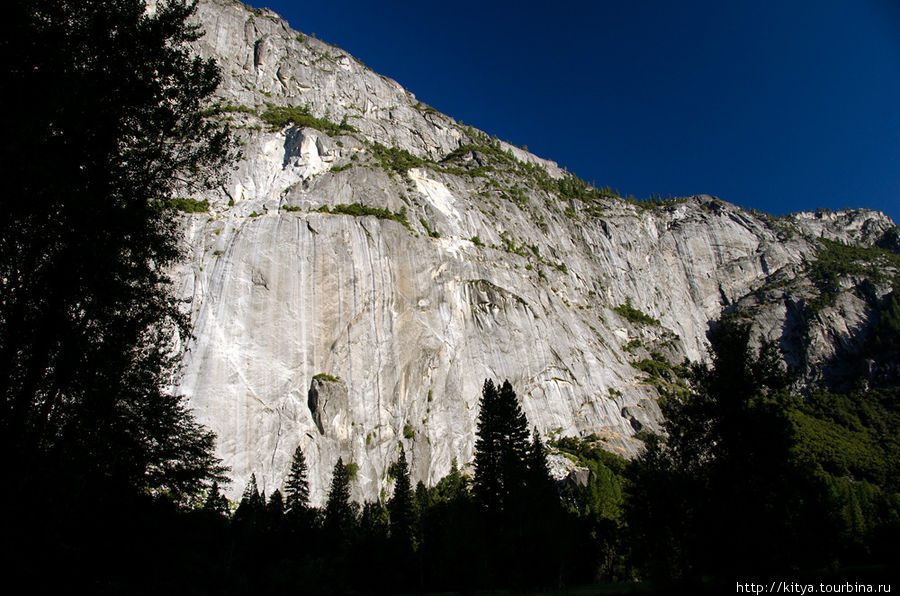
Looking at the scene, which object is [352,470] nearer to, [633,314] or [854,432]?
[633,314]

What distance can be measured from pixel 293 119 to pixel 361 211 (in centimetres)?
1990

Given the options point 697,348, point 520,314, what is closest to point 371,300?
point 520,314

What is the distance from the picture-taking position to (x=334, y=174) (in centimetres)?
5556

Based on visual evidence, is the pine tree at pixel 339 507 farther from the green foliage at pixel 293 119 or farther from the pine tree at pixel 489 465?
the green foliage at pixel 293 119

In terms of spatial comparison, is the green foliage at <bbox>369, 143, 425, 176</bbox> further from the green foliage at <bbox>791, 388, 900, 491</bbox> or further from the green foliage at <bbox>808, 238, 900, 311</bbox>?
the green foliage at <bbox>808, 238, 900, 311</bbox>

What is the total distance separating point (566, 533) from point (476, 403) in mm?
27675

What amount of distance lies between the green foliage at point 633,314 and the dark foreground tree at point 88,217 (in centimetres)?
8388

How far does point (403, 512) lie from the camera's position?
113 ft

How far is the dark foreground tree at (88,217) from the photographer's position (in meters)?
7.06

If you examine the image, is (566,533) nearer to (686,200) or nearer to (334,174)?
(334,174)

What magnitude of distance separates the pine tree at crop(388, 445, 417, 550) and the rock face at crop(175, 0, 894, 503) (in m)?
3.98

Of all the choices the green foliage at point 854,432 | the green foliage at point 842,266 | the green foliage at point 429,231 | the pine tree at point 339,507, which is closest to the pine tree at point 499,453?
the pine tree at point 339,507

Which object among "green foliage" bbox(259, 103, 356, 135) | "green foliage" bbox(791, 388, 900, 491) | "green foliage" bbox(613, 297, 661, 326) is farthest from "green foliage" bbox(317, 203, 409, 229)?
"green foliage" bbox(791, 388, 900, 491)

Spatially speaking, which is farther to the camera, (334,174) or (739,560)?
(334,174)
